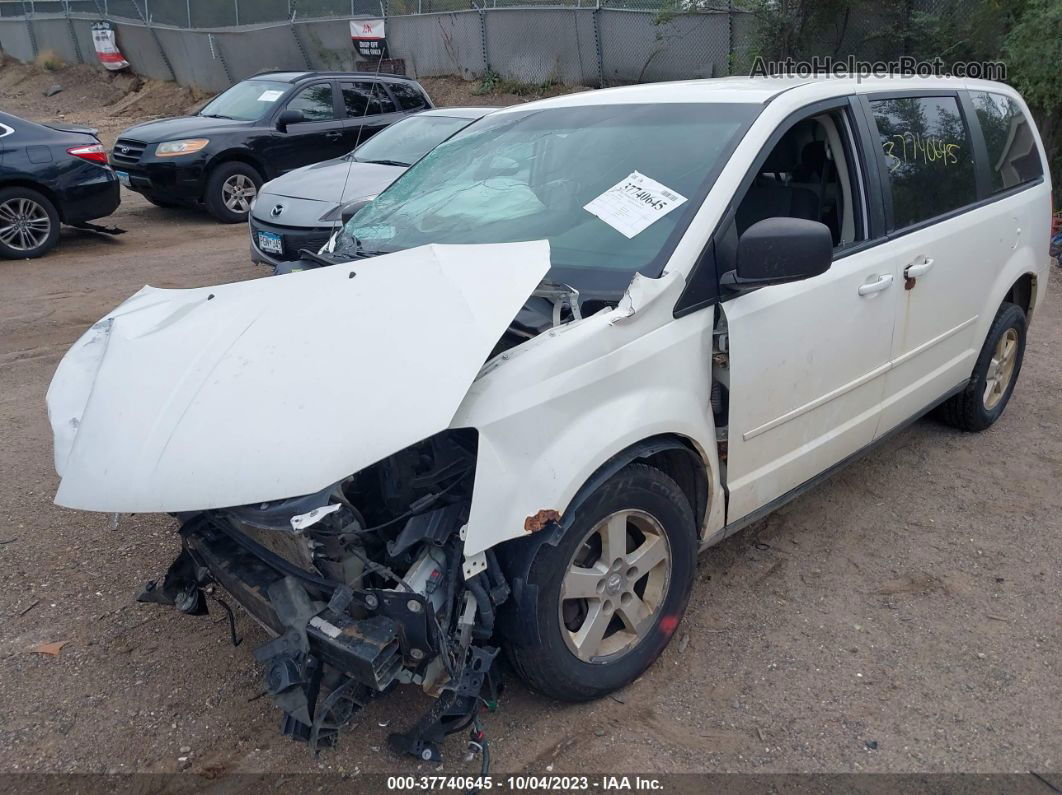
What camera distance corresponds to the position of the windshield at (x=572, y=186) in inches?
119

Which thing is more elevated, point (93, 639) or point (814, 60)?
point (814, 60)

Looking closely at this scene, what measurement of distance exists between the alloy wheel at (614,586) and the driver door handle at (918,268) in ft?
5.42

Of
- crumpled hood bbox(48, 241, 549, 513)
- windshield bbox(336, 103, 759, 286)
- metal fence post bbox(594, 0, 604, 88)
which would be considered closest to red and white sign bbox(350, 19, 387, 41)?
metal fence post bbox(594, 0, 604, 88)

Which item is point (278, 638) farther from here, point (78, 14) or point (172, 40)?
point (78, 14)

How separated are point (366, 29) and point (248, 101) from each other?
10519mm

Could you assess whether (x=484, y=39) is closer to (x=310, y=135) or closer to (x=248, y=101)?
(x=248, y=101)

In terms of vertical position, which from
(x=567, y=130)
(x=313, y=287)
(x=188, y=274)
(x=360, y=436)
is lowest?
(x=188, y=274)

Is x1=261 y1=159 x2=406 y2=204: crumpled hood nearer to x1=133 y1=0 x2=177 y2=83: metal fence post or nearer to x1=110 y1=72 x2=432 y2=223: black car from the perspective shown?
x1=110 y1=72 x2=432 y2=223: black car

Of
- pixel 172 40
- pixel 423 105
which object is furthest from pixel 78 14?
pixel 423 105

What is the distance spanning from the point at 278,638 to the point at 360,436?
2.11 feet

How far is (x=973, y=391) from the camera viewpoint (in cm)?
472

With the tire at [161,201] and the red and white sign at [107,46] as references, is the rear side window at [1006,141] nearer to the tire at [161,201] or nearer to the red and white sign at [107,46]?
the tire at [161,201]

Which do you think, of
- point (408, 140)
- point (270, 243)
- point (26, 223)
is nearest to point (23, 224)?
point (26, 223)
